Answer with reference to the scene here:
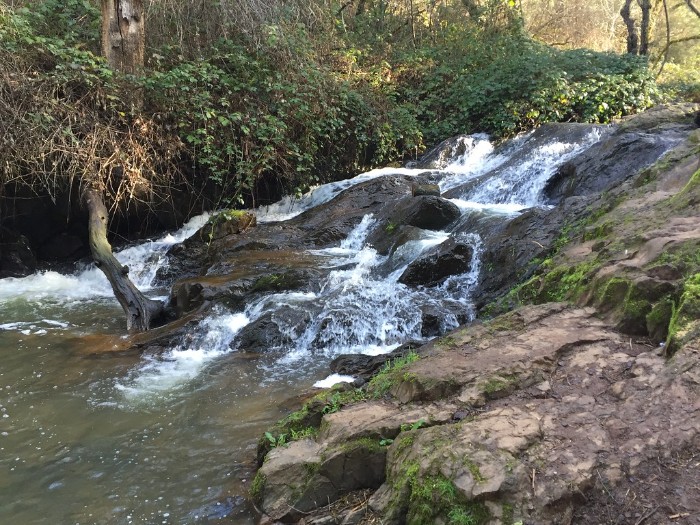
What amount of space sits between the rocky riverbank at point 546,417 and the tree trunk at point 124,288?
3.97 m

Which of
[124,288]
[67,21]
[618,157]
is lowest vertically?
[124,288]

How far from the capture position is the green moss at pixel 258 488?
3.45m

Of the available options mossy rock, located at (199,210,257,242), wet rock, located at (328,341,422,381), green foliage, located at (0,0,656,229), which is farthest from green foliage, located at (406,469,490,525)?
green foliage, located at (0,0,656,229)

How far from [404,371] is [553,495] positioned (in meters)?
1.57

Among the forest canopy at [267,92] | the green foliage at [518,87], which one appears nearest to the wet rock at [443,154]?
the forest canopy at [267,92]

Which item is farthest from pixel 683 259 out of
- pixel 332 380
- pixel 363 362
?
pixel 332 380

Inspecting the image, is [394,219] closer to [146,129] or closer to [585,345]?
[146,129]

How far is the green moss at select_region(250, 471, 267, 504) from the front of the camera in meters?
3.45

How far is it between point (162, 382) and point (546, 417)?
13.3 feet

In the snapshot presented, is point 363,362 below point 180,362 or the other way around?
below

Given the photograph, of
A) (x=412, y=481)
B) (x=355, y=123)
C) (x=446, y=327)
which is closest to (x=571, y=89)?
(x=355, y=123)

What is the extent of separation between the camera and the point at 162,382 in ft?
18.5

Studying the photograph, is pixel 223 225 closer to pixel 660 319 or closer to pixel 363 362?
pixel 363 362

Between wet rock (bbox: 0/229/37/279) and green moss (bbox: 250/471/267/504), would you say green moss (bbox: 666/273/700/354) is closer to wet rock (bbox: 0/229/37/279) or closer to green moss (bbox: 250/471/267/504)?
green moss (bbox: 250/471/267/504)
